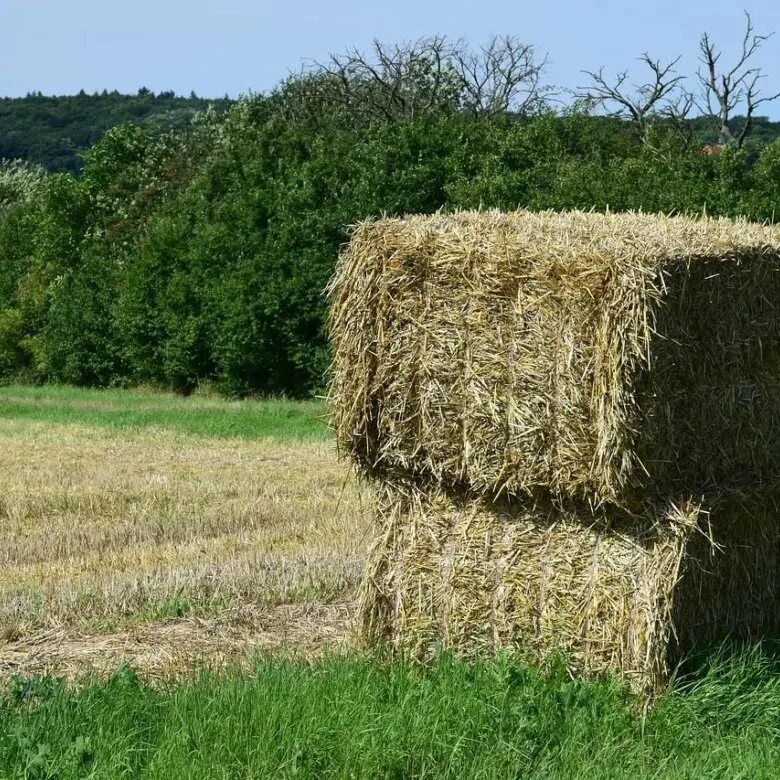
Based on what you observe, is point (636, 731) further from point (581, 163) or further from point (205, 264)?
point (205, 264)

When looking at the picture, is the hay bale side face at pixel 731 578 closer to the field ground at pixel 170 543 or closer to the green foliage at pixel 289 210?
the field ground at pixel 170 543

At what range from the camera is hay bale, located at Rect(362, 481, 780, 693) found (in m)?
6.16

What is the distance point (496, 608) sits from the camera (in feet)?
21.6

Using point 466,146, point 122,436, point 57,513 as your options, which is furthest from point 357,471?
point 466,146

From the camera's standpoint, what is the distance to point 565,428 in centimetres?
619

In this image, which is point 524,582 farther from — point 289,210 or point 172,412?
point 289,210

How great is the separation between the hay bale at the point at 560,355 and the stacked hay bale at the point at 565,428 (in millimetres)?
11

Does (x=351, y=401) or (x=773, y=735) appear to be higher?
(x=351, y=401)

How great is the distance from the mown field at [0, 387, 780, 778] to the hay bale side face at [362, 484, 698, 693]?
0.19 meters

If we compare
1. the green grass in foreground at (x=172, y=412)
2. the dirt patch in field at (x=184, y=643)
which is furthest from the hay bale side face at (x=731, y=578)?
the green grass in foreground at (x=172, y=412)

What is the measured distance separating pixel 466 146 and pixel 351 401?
25276 millimetres

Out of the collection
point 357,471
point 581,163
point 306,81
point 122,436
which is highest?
point 306,81

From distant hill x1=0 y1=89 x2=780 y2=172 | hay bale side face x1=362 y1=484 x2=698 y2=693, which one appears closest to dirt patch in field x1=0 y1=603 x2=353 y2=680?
hay bale side face x1=362 y1=484 x2=698 y2=693

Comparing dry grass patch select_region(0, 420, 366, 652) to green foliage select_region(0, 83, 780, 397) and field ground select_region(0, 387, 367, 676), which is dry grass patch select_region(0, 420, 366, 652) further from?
green foliage select_region(0, 83, 780, 397)
